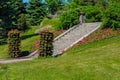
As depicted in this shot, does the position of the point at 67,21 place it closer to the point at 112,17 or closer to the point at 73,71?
the point at 112,17

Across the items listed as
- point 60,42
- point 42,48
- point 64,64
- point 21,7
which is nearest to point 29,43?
point 60,42

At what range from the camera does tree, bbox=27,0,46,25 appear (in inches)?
2832

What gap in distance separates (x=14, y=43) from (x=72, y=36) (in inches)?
294

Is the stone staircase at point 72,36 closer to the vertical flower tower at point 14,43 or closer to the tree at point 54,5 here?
the vertical flower tower at point 14,43

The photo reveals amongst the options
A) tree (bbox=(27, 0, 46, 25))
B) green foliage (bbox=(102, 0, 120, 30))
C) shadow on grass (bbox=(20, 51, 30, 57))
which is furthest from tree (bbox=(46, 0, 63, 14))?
shadow on grass (bbox=(20, 51, 30, 57))

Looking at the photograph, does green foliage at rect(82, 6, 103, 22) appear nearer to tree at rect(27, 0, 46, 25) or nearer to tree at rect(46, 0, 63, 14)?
tree at rect(27, 0, 46, 25)

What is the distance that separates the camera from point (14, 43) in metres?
29.7

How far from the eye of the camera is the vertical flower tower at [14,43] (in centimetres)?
2961

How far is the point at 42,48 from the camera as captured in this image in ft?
88.4

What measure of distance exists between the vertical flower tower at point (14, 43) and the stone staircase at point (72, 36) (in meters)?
3.17

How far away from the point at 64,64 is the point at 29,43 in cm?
1632

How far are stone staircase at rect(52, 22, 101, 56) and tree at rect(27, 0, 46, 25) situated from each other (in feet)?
110

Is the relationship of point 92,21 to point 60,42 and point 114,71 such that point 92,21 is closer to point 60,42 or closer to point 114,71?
point 60,42

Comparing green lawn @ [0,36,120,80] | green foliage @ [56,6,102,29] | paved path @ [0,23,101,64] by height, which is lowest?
paved path @ [0,23,101,64]
